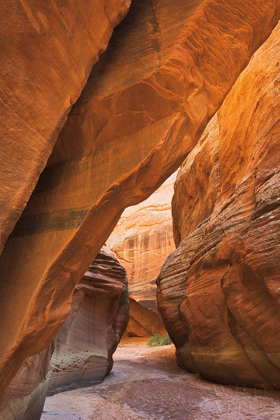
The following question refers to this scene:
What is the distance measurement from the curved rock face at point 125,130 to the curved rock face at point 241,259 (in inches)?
127

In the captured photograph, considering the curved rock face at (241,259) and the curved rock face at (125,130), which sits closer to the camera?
the curved rock face at (125,130)

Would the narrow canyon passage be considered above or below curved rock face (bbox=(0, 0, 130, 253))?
below

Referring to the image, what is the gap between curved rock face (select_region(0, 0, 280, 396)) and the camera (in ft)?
11.1

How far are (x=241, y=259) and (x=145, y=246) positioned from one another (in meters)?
17.7

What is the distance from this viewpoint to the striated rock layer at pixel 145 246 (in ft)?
74.5

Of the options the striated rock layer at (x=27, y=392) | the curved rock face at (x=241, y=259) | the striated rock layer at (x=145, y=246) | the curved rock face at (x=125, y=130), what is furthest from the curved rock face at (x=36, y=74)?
the striated rock layer at (x=145, y=246)

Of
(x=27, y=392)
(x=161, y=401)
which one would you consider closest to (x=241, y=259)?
(x=161, y=401)

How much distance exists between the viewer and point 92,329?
10.1 m

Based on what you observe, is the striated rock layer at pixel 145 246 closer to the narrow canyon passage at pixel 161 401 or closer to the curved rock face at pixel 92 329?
the curved rock face at pixel 92 329

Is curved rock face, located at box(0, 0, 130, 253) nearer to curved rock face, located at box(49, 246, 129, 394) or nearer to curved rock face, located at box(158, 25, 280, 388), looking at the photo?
curved rock face, located at box(158, 25, 280, 388)

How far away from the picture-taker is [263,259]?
6.12 meters

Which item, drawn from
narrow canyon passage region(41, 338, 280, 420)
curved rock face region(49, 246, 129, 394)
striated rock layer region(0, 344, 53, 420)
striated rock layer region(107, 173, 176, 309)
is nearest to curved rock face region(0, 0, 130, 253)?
striated rock layer region(0, 344, 53, 420)

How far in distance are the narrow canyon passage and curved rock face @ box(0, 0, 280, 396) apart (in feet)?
11.3

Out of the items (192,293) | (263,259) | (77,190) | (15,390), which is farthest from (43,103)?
(192,293)
